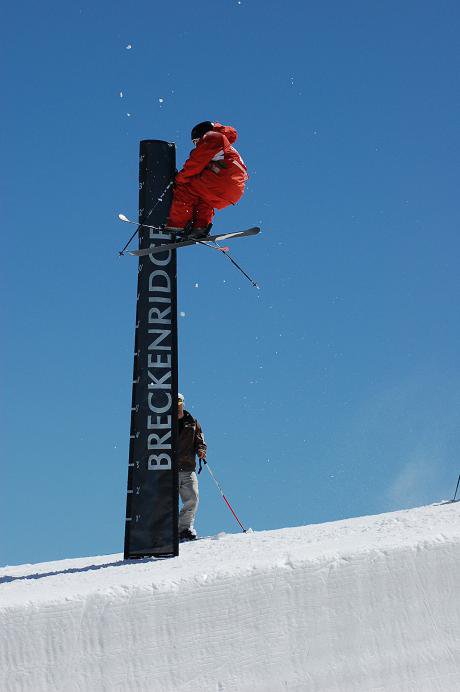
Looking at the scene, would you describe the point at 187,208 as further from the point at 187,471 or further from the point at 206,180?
the point at 187,471

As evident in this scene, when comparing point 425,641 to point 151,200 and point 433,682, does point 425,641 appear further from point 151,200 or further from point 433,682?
point 151,200

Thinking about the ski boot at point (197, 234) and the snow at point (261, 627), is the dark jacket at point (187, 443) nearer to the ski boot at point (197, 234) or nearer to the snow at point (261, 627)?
the ski boot at point (197, 234)

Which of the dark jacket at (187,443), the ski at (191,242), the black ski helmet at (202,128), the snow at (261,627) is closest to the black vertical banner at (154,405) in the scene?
the ski at (191,242)

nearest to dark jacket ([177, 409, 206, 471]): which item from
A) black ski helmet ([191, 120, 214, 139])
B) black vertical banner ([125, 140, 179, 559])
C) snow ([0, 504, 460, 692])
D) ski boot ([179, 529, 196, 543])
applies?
ski boot ([179, 529, 196, 543])

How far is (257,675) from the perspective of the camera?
10.8 feet

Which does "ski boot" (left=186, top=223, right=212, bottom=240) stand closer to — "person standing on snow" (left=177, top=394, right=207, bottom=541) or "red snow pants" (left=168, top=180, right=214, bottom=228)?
"red snow pants" (left=168, top=180, right=214, bottom=228)

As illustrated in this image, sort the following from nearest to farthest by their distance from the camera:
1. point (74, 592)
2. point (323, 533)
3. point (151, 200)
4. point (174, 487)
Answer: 1. point (74, 592)
2. point (323, 533)
3. point (174, 487)
4. point (151, 200)

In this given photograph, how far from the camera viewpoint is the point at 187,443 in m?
6.83

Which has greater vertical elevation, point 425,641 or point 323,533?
point 323,533

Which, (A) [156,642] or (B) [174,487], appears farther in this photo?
(B) [174,487]

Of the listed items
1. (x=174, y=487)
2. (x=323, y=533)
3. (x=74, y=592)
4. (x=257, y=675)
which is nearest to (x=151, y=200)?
(x=174, y=487)

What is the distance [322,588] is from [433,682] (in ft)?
2.07

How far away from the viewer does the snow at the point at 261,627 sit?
329 cm

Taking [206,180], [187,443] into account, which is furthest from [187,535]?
[206,180]
